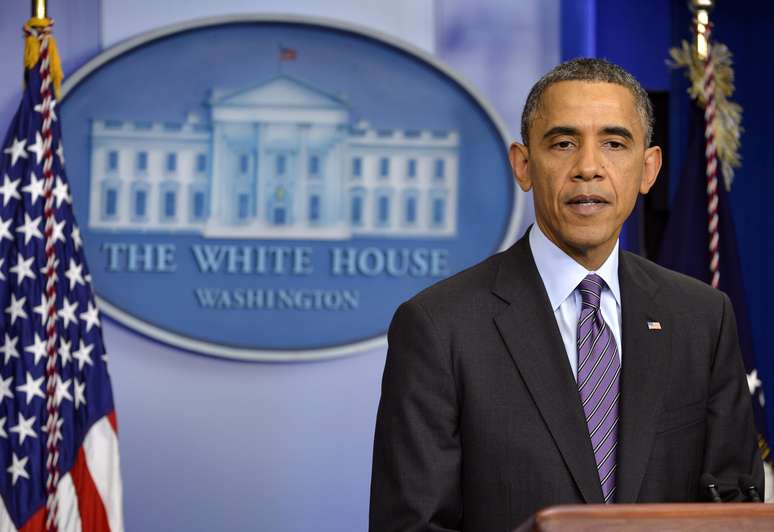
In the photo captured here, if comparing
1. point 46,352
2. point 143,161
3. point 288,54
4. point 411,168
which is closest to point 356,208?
point 411,168

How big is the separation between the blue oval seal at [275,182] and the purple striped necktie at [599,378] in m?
1.38

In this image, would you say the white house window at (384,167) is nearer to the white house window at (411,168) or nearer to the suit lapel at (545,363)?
the white house window at (411,168)

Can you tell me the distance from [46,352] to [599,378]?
1511 millimetres

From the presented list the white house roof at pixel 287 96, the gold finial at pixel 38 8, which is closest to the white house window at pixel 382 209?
the white house roof at pixel 287 96

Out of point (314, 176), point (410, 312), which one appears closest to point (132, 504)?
point (314, 176)

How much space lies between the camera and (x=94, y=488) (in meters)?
2.53

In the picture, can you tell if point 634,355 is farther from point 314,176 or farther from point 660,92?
point 660,92

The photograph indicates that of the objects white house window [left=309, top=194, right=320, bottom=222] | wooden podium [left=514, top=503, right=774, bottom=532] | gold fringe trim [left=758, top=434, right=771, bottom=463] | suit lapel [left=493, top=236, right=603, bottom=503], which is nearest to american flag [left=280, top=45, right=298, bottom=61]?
white house window [left=309, top=194, right=320, bottom=222]

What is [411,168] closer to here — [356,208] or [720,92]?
[356,208]

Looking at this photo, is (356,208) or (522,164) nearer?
(522,164)

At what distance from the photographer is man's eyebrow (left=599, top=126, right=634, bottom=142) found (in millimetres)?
1463

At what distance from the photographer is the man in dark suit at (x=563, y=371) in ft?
4.59

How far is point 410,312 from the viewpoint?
148 centimetres

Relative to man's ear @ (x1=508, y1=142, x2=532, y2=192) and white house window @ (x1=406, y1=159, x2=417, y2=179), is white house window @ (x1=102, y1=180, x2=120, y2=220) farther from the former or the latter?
man's ear @ (x1=508, y1=142, x2=532, y2=192)
